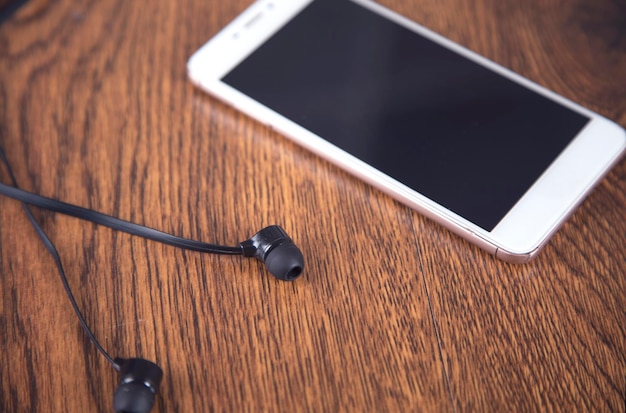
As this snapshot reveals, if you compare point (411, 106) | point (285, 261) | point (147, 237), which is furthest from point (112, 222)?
point (411, 106)

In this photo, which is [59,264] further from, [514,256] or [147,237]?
[514,256]

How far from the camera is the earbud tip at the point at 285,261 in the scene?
49 cm

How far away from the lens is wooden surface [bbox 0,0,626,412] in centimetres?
47

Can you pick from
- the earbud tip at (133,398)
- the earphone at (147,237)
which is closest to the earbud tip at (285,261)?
the earphone at (147,237)

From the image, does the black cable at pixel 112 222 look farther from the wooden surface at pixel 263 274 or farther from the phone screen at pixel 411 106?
the phone screen at pixel 411 106

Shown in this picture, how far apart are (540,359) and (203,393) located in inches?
8.5

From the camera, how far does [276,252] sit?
49cm

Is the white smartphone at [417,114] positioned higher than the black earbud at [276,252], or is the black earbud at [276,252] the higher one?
the white smartphone at [417,114]

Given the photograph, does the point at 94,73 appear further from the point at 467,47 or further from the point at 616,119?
the point at 616,119

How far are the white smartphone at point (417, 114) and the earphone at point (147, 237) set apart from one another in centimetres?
9

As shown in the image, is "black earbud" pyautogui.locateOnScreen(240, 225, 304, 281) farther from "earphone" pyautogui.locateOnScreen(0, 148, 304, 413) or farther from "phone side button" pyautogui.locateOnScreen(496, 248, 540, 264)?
"phone side button" pyautogui.locateOnScreen(496, 248, 540, 264)

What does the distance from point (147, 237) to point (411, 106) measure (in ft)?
0.73

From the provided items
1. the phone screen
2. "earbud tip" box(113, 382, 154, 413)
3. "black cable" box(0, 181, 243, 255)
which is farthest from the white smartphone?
"earbud tip" box(113, 382, 154, 413)

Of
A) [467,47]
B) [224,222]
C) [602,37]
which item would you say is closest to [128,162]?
[224,222]
